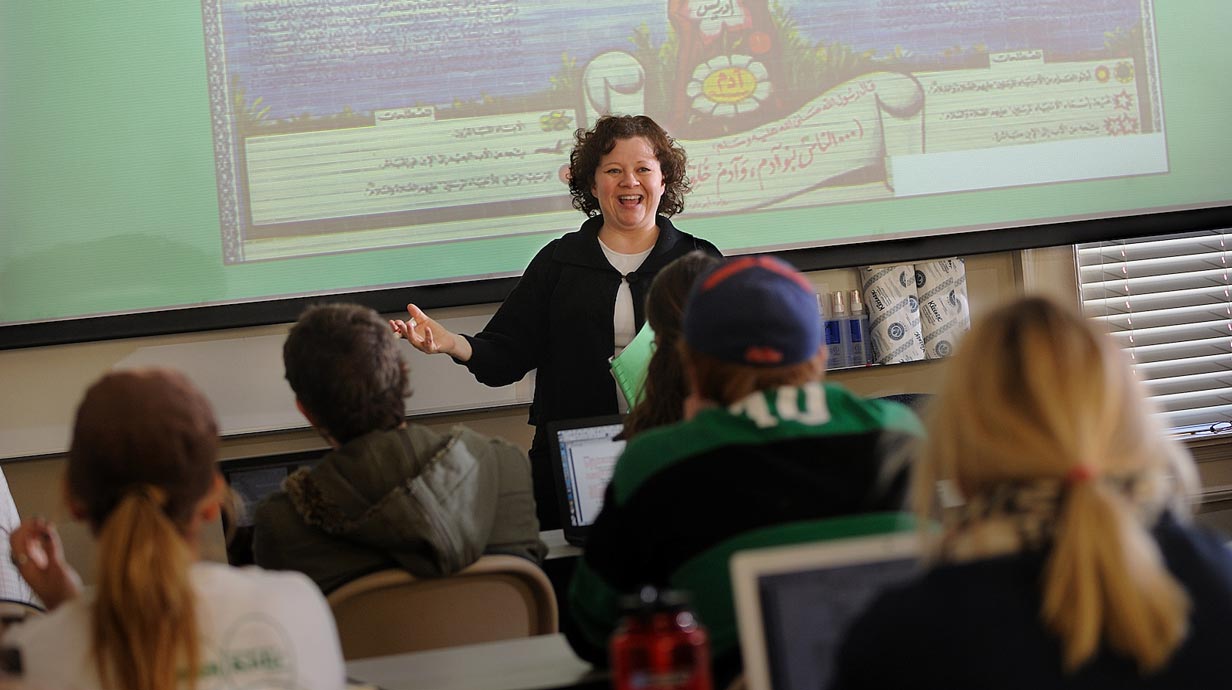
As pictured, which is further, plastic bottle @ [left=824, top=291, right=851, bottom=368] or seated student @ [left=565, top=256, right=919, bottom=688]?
plastic bottle @ [left=824, top=291, right=851, bottom=368]

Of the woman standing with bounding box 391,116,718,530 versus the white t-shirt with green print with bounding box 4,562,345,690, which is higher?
the woman standing with bounding box 391,116,718,530

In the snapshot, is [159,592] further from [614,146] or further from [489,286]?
[489,286]

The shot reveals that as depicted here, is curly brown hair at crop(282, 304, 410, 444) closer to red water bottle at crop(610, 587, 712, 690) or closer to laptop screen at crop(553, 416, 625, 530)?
laptop screen at crop(553, 416, 625, 530)

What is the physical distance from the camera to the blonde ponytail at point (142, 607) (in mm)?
1131

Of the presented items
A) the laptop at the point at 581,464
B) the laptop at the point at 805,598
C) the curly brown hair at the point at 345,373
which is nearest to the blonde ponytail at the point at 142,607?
the laptop at the point at 805,598

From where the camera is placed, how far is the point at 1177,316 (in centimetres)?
400

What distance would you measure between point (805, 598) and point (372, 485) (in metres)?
0.92

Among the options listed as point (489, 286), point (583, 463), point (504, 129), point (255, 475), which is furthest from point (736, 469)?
point (504, 129)

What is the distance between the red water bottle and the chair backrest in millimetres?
835

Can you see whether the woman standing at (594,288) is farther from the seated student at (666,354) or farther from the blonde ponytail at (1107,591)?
the blonde ponytail at (1107,591)

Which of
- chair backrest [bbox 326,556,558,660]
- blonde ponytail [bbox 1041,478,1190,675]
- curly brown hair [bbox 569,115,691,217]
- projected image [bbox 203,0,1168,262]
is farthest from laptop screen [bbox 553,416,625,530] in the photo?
blonde ponytail [bbox 1041,478,1190,675]

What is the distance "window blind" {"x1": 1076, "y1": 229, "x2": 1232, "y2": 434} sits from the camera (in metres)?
3.96

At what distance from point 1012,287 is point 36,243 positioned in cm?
311

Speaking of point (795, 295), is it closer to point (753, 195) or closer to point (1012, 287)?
point (753, 195)
